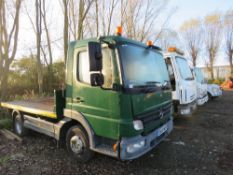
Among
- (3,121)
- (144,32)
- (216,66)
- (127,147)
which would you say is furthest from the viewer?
(216,66)

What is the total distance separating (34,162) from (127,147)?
6.55 feet

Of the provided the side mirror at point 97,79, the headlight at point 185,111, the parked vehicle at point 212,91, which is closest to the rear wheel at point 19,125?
the side mirror at point 97,79

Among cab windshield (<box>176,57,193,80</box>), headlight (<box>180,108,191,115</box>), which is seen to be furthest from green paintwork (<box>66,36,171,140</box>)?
cab windshield (<box>176,57,193,80</box>)

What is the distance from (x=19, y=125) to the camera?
5.09 meters

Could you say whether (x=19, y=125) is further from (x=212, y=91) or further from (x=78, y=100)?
(x=212, y=91)

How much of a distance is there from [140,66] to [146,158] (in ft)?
5.88

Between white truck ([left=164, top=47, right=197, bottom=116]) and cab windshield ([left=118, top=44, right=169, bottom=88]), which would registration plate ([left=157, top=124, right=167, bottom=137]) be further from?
white truck ([left=164, top=47, right=197, bottom=116])

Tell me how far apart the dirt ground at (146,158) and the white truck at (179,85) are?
0.69m

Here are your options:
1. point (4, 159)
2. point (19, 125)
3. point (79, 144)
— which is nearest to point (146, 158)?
point (79, 144)

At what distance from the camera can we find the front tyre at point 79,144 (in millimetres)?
3281

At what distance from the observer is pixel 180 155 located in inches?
145

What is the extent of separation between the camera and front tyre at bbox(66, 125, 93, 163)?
10.8 ft

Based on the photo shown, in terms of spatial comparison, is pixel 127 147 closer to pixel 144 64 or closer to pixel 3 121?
pixel 144 64

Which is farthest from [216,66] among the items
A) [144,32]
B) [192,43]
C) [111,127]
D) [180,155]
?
[111,127]
